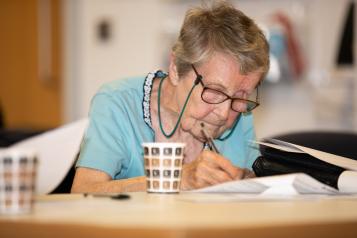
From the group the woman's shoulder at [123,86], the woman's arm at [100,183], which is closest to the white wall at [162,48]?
the woman's shoulder at [123,86]

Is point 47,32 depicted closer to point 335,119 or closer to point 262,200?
point 335,119

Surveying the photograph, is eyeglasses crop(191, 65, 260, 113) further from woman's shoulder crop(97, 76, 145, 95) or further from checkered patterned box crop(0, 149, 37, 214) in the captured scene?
checkered patterned box crop(0, 149, 37, 214)

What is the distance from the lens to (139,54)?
4.98m

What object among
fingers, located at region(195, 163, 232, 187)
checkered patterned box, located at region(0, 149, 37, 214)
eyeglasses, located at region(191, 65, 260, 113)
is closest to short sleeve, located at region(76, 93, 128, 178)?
eyeglasses, located at region(191, 65, 260, 113)

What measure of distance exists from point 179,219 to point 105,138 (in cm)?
95

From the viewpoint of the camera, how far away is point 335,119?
4.44m

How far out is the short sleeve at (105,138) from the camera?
5.44ft

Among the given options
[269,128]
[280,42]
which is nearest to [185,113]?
[280,42]

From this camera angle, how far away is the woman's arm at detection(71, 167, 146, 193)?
144cm

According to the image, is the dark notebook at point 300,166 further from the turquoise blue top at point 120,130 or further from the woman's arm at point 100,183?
the turquoise blue top at point 120,130

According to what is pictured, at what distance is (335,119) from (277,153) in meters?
3.13

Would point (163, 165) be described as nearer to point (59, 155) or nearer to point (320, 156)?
point (320, 156)

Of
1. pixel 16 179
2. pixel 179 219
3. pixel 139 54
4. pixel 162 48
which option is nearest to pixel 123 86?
pixel 16 179

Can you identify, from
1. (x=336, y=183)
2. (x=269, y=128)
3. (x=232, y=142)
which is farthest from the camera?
(x=269, y=128)
